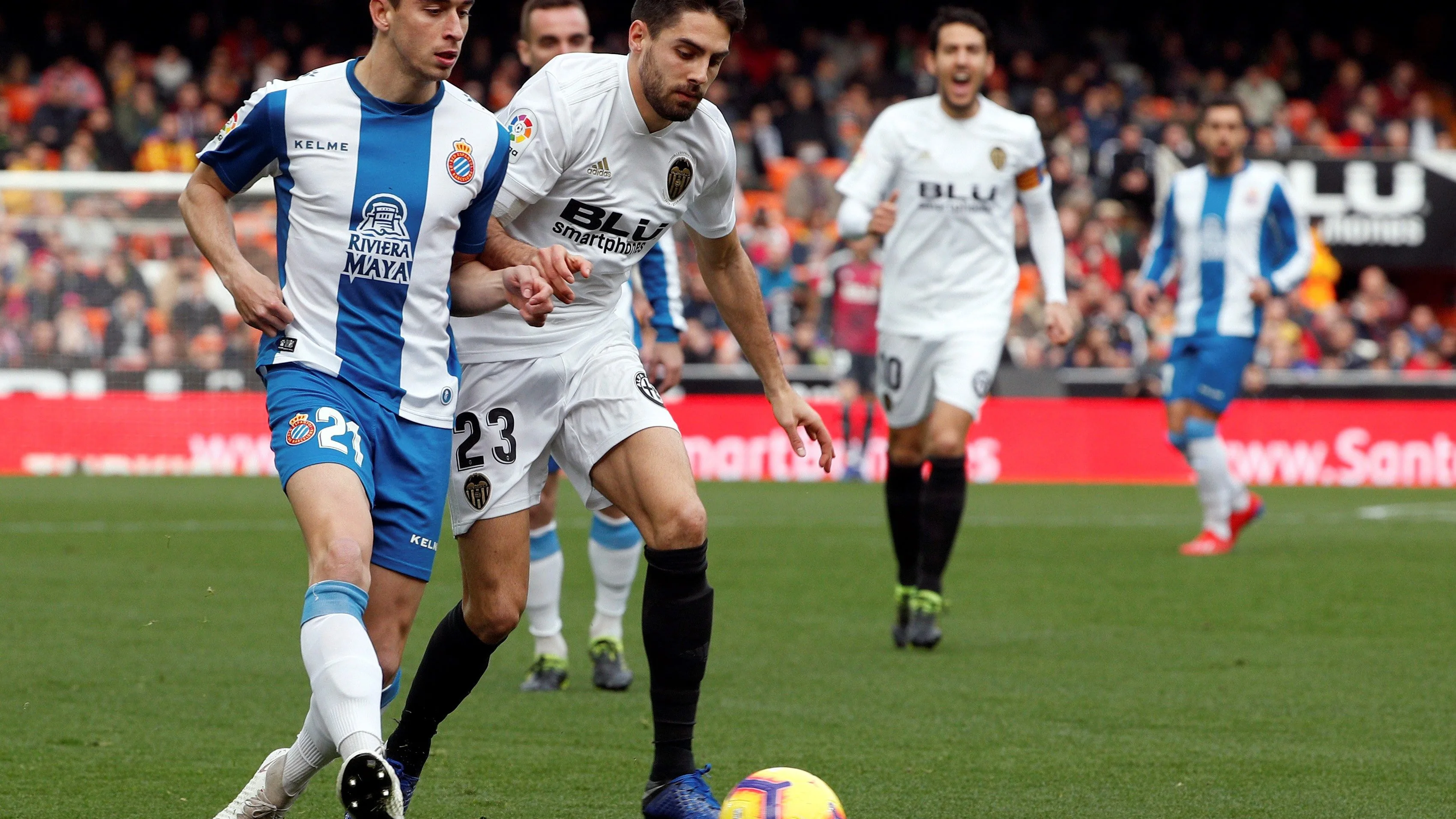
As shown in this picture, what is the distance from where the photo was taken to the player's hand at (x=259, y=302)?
13.6ft

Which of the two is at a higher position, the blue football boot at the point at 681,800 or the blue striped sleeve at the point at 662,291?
the blue striped sleeve at the point at 662,291

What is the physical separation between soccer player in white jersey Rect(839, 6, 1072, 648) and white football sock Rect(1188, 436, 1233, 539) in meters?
3.75

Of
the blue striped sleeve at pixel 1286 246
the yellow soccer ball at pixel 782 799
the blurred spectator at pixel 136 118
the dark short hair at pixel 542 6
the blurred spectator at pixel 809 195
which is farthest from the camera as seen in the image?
the blurred spectator at pixel 809 195

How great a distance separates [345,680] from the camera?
3730 mm

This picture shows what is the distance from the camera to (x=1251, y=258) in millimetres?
11883

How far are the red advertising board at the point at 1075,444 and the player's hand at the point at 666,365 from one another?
455 inches

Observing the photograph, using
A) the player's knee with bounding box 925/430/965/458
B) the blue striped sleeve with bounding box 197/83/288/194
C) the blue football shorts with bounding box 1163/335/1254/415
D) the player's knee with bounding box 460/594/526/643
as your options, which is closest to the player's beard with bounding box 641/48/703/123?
the blue striped sleeve with bounding box 197/83/288/194

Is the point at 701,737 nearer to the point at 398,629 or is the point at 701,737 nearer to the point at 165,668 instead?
the point at 398,629

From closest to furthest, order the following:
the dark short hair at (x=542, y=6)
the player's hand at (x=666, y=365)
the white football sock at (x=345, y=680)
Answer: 1. the white football sock at (x=345, y=680)
2. the player's hand at (x=666, y=365)
3. the dark short hair at (x=542, y=6)

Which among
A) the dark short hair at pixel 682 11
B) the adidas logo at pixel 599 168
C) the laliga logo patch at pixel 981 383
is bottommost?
the laliga logo patch at pixel 981 383

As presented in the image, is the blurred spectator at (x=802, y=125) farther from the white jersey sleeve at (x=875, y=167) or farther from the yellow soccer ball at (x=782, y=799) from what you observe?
the yellow soccer ball at (x=782, y=799)

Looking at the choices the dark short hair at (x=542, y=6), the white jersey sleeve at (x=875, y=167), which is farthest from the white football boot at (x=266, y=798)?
the white jersey sleeve at (x=875, y=167)

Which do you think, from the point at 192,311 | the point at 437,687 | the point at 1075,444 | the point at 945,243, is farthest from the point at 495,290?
the point at 1075,444

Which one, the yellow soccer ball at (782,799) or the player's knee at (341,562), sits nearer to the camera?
the player's knee at (341,562)
